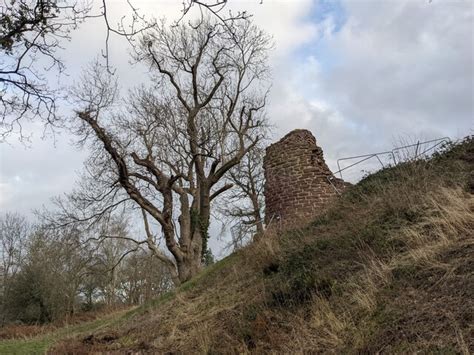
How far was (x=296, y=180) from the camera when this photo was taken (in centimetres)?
1471

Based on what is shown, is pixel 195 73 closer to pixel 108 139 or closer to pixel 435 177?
pixel 108 139

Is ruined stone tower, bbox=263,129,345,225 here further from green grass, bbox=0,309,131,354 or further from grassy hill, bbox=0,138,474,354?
green grass, bbox=0,309,131,354

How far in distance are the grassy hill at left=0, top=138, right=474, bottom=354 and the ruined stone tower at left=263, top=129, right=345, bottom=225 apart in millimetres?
2376

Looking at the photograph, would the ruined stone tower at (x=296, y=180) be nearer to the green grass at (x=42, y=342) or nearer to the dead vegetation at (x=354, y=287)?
the dead vegetation at (x=354, y=287)

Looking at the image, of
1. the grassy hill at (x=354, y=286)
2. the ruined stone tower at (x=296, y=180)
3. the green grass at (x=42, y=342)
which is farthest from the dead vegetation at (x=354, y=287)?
the green grass at (x=42, y=342)

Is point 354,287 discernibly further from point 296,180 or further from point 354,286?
point 296,180

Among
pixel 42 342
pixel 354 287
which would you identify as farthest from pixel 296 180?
pixel 42 342

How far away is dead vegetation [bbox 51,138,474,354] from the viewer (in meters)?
5.03

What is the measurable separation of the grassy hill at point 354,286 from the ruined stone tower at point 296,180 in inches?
93.5

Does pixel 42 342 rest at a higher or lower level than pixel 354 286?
higher

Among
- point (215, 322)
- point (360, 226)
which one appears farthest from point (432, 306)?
point (215, 322)

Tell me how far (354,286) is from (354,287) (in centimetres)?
2

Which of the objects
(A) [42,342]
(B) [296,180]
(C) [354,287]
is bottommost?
(C) [354,287]

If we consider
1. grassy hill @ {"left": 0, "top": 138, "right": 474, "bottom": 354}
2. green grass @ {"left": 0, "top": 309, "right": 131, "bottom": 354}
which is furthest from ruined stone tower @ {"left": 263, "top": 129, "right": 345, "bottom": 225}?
green grass @ {"left": 0, "top": 309, "right": 131, "bottom": 354}
